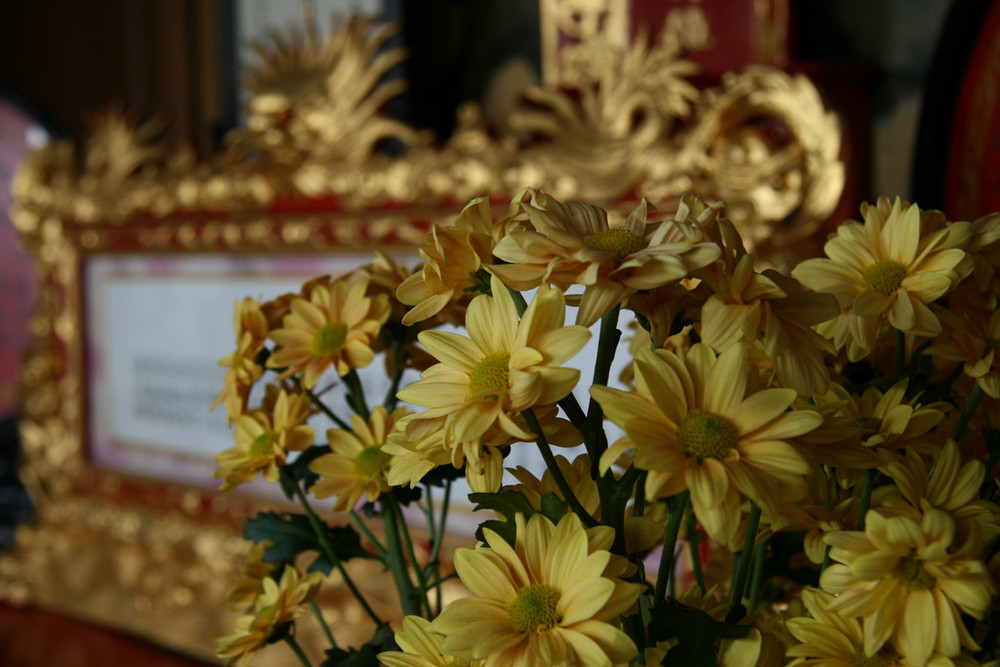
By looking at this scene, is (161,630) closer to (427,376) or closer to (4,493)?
(4,493)

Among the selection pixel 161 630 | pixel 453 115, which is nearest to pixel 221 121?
pixel 453 115

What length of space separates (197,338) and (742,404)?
2.93ft

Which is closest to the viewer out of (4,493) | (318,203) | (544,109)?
(544,109)

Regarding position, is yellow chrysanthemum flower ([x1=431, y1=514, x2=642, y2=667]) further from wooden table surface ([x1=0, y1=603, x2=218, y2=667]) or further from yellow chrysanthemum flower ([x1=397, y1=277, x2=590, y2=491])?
wooden table surface ([x1=0, y1=603, x2=218, y2=667])

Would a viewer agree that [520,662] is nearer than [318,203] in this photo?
Yes

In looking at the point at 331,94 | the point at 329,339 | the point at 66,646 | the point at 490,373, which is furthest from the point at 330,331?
the point at 66,646

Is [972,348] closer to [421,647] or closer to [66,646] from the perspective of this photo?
[421,647]

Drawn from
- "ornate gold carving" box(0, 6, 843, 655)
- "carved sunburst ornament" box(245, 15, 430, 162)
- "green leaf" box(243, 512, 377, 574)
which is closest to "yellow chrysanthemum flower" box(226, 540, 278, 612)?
"green leaf" box(243, 512, 377, 574)

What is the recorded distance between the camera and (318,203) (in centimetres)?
90

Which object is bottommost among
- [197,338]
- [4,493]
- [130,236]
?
[4,493]

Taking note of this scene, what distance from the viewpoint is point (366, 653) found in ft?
1.00

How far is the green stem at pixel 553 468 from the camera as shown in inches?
8.7

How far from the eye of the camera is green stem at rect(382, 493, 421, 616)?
32cm

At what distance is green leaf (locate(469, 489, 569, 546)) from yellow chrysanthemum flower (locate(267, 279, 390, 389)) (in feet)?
0.27
